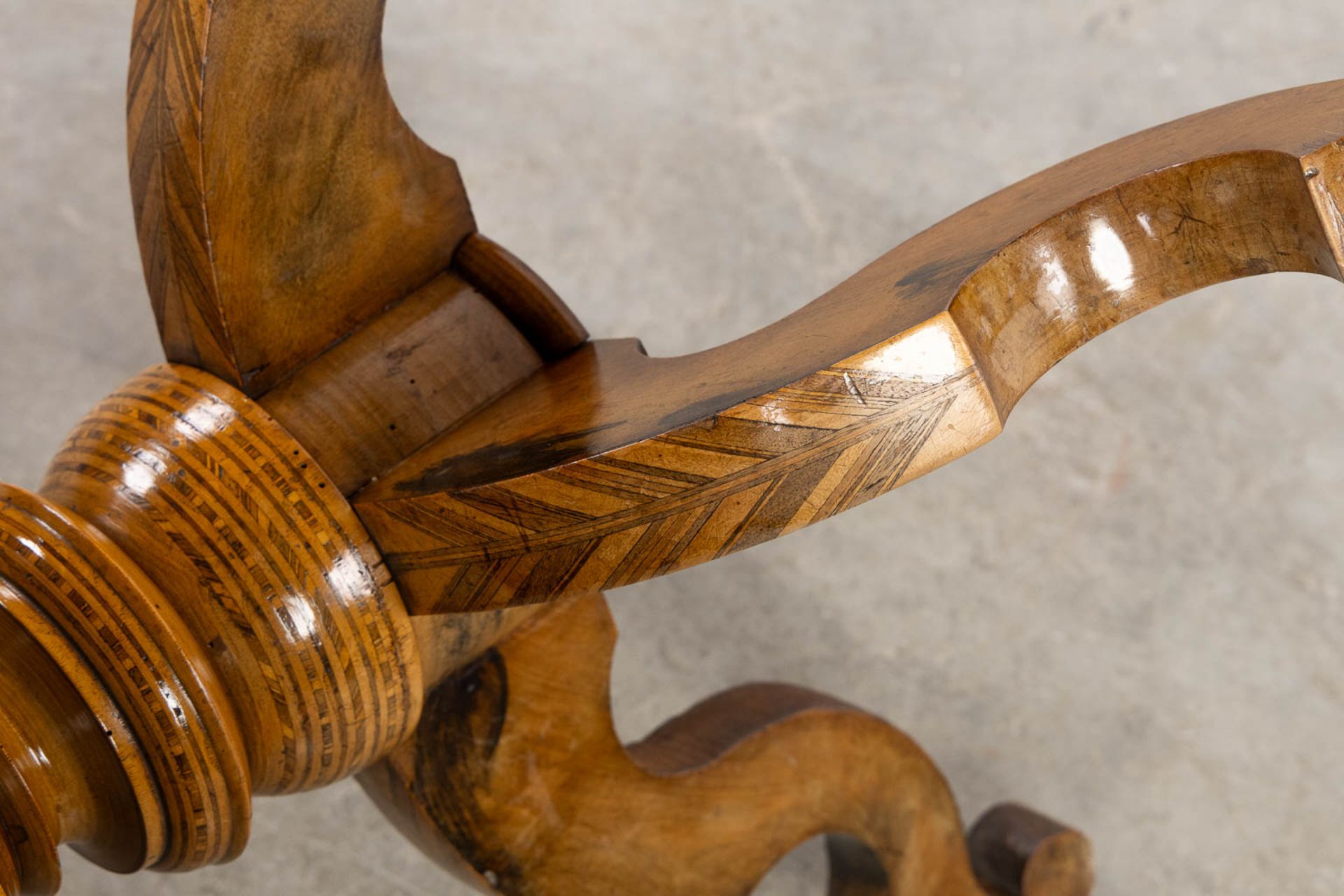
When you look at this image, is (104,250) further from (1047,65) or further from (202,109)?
(1047,65)

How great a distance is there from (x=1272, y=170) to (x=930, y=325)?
16 cm

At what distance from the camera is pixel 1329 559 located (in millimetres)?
1577

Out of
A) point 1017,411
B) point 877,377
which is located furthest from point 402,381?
point 1017,411

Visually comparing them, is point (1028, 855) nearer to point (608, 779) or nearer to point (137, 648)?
point (608, 779)

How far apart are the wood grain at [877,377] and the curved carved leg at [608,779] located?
0.72ft

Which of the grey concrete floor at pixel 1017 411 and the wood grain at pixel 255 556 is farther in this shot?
the grey concrete floor at pixel 1017 411

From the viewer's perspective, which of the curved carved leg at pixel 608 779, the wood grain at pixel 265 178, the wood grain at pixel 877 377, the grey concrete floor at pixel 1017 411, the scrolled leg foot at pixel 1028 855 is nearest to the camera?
the wood grain at pixel 877 377

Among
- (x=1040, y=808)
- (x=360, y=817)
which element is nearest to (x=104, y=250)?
(x=360, y=817)

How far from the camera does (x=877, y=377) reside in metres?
0.55

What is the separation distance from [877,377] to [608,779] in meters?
0.47

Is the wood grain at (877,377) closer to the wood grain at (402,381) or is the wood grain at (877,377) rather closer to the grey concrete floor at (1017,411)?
the wood grain at (402,381)

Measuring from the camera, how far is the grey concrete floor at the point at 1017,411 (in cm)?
151

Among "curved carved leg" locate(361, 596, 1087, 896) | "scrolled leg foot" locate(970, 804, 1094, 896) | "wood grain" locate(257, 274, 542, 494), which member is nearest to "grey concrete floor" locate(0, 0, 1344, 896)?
"scrolled leg foot" locate(970, 804, 1094, 896)

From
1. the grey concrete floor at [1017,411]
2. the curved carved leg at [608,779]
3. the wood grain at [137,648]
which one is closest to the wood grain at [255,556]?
the wood grain at [137,648]
